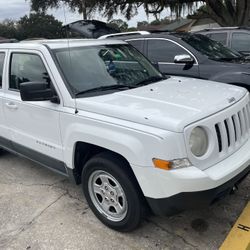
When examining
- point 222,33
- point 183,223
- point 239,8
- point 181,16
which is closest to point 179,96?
point 183,223

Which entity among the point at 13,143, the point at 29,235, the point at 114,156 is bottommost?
the point at 29,235

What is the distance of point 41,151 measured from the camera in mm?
3902

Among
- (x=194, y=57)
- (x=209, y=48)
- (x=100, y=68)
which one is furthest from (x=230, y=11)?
(x=100, y=68)

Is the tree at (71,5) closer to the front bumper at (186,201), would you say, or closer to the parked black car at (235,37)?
the parked black car at (235,37)

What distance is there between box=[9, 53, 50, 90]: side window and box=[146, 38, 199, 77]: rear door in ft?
10.3

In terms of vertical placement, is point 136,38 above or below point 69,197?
above

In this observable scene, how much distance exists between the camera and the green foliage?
22.9 meters

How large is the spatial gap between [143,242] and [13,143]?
2.19m

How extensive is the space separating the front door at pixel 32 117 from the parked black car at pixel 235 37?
5910mm

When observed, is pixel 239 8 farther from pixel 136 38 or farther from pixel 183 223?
pixel 183 223

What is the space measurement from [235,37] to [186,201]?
6.71 m

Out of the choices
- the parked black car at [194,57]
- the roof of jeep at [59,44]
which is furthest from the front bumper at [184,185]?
the parked black car at [194,57]

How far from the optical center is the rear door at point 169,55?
20.6ft

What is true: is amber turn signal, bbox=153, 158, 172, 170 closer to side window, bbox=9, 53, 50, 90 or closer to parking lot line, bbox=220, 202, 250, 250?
parking lot line, bbox=220, 202, 250, 250
